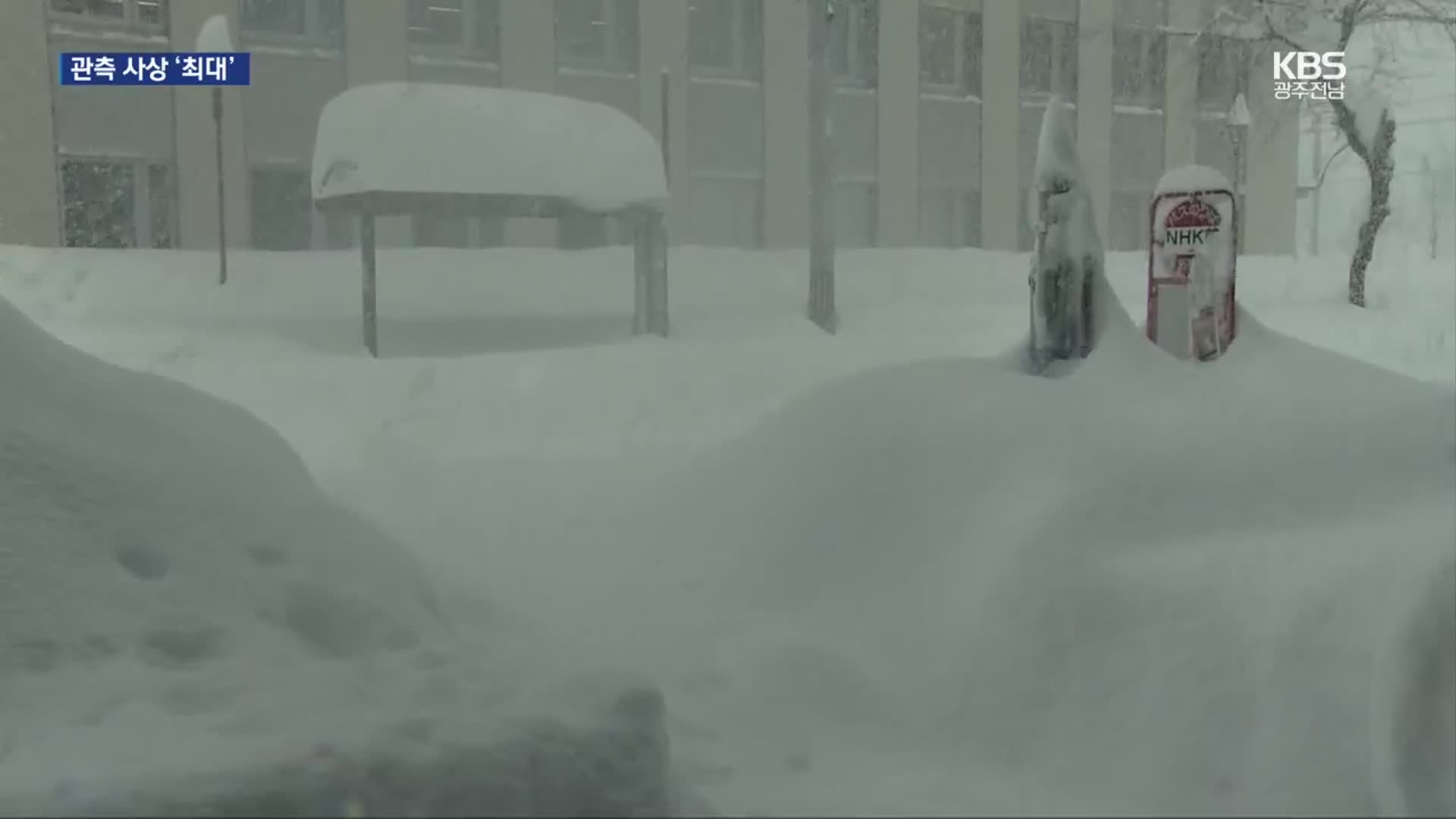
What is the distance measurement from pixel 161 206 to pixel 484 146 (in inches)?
56.5

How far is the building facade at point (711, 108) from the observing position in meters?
4.81

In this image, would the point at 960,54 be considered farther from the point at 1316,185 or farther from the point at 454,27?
the point at 454,27

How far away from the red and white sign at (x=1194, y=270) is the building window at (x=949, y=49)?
2.95m

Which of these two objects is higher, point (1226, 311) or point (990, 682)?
point (1226, 311)

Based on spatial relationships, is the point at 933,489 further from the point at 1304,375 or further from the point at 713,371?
the point at 713,371

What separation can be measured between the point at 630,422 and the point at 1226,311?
241 cm

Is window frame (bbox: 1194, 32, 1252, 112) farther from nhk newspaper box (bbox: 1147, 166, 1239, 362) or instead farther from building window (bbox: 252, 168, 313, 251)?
building window (bbox: 252, 168, 313, 251)

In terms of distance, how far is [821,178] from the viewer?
5.97 m

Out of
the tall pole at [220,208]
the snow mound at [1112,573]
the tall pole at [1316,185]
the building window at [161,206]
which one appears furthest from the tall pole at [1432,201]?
the building window at [161,206]

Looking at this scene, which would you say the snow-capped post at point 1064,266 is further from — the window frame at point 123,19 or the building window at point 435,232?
the window frame at point 123,19

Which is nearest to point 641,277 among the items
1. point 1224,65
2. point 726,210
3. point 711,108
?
point 726,210

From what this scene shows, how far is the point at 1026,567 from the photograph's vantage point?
7.57 feet

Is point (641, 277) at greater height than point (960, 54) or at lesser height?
lesser

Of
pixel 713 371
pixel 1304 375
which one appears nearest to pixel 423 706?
pixel 1304 375
